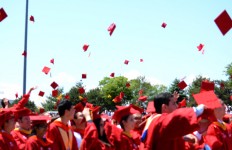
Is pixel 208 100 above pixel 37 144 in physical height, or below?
above

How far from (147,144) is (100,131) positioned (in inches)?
97.3

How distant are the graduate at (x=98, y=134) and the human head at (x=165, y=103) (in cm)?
198

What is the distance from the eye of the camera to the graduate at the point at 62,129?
242 inches

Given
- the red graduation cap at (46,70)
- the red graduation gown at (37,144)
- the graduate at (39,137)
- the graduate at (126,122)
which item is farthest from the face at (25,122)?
the red graduation cap at (46,70)

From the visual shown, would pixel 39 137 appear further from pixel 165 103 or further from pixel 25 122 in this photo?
pixel 165 103

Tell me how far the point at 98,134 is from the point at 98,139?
14 centimetres

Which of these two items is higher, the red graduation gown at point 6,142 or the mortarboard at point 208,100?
the mortarboard at point 208,100

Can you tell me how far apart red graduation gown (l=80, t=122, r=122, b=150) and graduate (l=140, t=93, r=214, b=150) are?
1919 mm

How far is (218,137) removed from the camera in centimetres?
636

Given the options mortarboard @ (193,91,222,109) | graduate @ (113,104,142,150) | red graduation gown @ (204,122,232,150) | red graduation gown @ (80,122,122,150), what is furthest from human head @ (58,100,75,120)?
mortarboard @ (193,91,222,109)

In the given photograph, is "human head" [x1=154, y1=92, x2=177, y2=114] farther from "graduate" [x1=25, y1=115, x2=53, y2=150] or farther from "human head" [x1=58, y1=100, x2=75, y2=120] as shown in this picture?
"graduate" [x1=25, y1=115, x2=53, y2=150]

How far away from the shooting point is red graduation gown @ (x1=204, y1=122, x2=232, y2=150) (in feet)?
20.1

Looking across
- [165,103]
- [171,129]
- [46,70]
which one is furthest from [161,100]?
[46,70]

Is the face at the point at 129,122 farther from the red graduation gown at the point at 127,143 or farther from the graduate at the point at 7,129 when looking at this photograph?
the graduate at the point at 7,129
